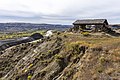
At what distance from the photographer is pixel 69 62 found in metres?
54.7

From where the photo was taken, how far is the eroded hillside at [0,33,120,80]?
43.8 m

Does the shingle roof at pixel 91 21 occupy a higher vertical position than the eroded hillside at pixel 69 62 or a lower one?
higher

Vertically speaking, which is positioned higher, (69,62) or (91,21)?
(91,21)

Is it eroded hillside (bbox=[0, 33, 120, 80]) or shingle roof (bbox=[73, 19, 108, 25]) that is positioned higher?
shingle roof (bbox=[73, 19, 108, 25])

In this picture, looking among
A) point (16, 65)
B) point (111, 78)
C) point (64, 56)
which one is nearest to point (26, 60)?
point (16, 65)

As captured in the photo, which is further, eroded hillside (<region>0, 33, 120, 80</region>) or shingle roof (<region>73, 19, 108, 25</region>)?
shingle roof (<region>73, 19, 108, 25</region>)

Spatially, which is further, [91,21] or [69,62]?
[91,21]

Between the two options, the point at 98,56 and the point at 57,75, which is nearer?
the point at 98,56

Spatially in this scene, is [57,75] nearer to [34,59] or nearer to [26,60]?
[34,59]

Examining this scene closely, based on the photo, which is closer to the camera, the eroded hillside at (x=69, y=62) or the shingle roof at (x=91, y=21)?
the eroded hillside at (x=69, y=62)

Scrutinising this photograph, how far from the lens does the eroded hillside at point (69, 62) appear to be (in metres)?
43.8

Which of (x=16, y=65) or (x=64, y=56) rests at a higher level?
(x=64, y=56)

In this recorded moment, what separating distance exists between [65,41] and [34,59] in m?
9.90

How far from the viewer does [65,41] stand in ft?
224
